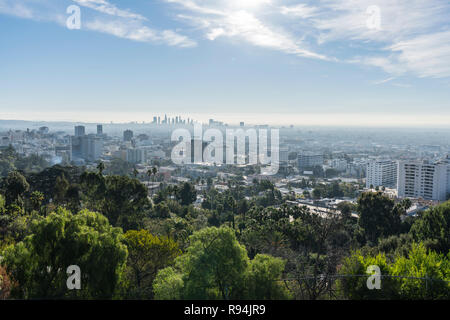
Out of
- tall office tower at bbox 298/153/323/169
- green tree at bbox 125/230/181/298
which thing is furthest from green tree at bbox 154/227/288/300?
tall office tower at bbox 298/153/323/169

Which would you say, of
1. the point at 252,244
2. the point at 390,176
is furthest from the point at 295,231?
the point at 390,176

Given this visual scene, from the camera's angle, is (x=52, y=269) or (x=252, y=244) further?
(x=252, y=244)

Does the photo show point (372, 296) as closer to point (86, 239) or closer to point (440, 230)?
point (86, 239)

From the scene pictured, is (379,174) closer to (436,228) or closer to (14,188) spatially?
(436,228)

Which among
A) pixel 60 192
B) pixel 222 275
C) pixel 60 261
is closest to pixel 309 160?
pixel 60 192

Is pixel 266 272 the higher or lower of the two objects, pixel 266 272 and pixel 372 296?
the higher
